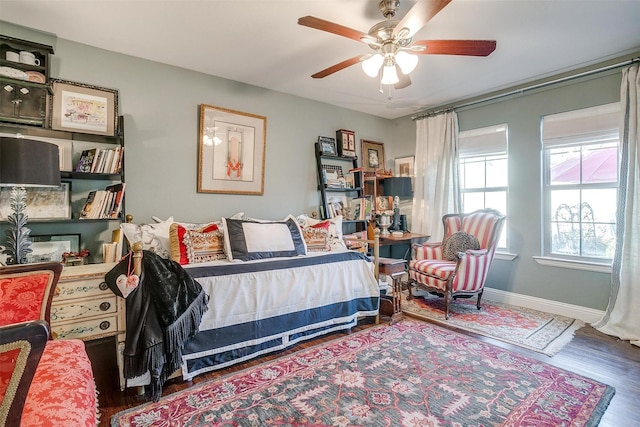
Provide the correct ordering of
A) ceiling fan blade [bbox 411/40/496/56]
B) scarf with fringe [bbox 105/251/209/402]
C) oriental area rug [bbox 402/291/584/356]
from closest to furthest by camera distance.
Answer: scarf with fringe [bbox 105/251/209/402] < ceiling fan blade [bbox 411/40/496/56] < oriental area rug [bbox 402/291/584/356]

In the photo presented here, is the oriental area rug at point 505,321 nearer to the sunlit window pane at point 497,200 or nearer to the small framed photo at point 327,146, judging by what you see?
the sunlit window pane at point 497,200

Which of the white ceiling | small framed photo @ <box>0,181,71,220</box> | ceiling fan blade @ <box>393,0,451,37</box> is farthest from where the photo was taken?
small framed photo @ <box>0,181,71,220</box>

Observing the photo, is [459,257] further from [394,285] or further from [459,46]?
[459,46]

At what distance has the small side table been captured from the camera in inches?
122

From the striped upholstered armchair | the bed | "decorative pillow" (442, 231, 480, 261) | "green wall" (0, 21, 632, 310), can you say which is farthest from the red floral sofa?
"decorative pillow" (442, 231, 480, 261)

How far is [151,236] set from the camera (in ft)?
8.70

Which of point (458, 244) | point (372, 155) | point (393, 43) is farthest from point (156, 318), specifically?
point (372, 155)

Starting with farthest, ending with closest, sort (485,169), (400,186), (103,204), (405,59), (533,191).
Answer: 1. (400,186)
2. (485,169)
3. (533,191)
4. (103,204)
5. (405,59)

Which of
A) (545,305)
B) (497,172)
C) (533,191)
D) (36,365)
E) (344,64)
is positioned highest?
(344,64)

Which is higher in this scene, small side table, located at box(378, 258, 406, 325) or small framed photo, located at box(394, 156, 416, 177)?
small framed photo, located at box(394, 156, 416, 177)

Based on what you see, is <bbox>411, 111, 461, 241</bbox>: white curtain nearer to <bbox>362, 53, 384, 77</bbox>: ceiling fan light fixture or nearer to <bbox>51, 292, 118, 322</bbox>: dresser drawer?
<bbox>362, 53, 384, 77</bbox>: ceiling fan light fixture

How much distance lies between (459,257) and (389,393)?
5.71ft

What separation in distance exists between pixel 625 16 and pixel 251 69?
301 cm

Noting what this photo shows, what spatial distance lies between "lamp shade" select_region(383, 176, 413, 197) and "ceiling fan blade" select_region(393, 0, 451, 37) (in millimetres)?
2686
